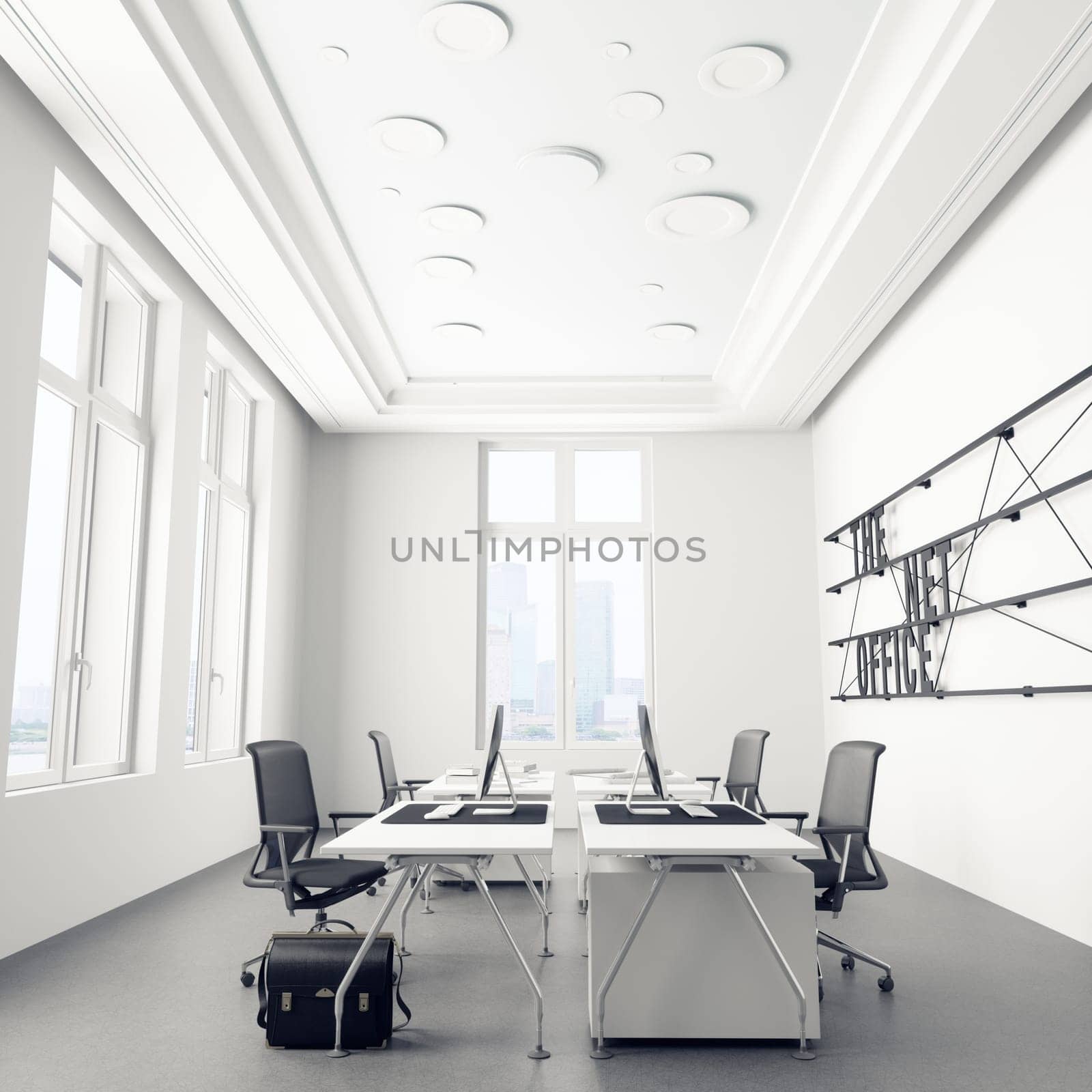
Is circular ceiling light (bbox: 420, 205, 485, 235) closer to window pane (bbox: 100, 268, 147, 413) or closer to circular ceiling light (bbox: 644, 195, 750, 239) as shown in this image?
circular ceiling light (bbox: 644, 195, 750, 239)

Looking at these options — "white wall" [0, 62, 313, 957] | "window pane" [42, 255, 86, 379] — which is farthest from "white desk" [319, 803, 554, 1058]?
"window pane" [42, 255, 86, 379]

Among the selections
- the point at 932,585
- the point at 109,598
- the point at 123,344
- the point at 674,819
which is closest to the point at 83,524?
the point at 109,598

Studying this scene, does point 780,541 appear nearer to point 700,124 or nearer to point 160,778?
point 700,124

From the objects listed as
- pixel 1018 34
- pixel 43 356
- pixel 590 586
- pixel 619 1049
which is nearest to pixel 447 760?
pixel 590 586

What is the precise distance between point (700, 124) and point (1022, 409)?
210 cm

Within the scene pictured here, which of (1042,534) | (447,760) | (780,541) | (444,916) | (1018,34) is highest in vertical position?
(1018,34)

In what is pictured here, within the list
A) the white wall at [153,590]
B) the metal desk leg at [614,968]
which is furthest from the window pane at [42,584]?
the metal desk leg at [614,968]

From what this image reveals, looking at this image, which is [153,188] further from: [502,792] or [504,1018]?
[504,1018]

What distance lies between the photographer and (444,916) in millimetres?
5035

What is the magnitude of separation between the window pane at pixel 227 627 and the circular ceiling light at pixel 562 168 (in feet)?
11.4

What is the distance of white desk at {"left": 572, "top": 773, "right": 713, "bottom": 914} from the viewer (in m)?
4.77

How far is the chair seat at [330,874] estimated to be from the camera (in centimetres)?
380

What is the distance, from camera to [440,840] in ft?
10.2

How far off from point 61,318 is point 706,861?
4.21 meters
